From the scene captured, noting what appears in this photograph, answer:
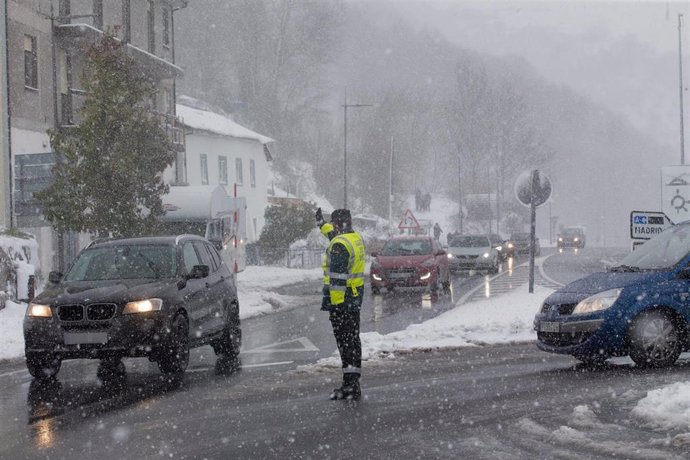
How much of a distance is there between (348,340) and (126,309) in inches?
110

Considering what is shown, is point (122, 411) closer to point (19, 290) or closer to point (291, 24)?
point (19, 290)

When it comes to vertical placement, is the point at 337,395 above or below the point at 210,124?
below

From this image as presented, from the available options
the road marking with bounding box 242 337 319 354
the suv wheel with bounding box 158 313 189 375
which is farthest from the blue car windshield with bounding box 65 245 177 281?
the road marking with bounding box 242 337 319 354

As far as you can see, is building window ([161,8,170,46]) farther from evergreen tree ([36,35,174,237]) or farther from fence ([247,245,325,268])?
evergreen tree ([36,35,174,237])

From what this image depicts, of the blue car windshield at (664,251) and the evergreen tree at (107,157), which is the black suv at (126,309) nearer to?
the blue car windshield at (664,251)

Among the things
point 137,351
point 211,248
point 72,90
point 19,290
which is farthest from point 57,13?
point 137,351

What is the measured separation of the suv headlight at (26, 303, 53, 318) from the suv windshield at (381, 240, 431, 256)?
16054 mm

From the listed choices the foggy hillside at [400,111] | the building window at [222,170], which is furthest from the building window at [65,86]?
the foggy hillside at [400,111]

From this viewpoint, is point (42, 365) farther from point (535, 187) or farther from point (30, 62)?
point (30, 62)

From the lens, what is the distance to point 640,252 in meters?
11.8

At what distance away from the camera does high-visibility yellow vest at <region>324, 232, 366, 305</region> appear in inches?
360

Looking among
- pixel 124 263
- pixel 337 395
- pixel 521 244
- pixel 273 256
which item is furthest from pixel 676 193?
pixel 521 244

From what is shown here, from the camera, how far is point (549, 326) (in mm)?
10836

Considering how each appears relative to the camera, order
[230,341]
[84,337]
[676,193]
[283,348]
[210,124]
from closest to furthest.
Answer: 1. [84,337]
2. [230,341]
3. [283,348]
4. [676,193]
5. [210,124]
